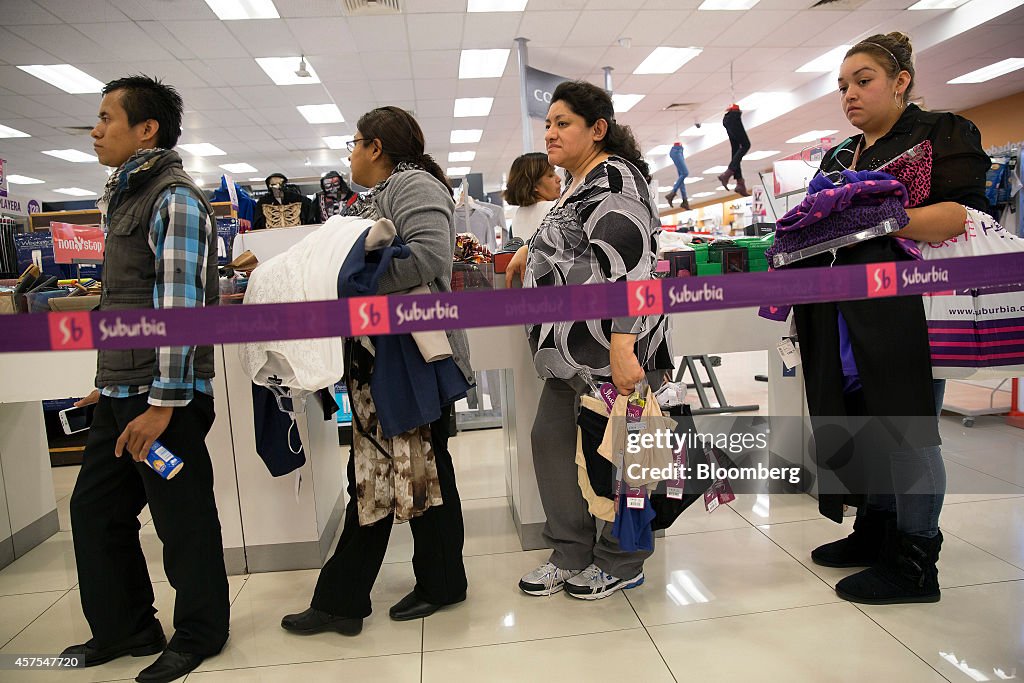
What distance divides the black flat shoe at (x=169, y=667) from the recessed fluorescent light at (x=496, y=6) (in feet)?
20.0

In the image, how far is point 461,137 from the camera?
11.8 meters

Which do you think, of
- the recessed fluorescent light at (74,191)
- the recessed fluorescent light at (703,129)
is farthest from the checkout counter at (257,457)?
the recessed fluorescent light at (74,191)

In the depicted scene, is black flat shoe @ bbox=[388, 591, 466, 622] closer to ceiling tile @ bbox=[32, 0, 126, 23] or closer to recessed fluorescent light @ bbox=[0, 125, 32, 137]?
ceiling tile @ bbox=[32, 0, 126, 23]

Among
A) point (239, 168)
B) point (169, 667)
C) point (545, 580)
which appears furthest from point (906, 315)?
point (239, 168)

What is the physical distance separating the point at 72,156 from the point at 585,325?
12.5 metres

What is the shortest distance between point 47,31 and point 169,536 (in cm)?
676

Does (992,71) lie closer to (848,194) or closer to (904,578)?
(848,194)

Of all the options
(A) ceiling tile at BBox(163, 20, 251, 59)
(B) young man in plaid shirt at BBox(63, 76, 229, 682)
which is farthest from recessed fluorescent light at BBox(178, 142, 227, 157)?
(B) young man in plaid shirt at BBox(63, 76, 229, 682)

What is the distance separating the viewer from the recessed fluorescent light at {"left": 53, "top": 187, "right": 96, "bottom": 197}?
44.9 feet

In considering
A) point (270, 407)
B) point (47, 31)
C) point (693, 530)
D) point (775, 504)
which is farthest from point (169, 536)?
point (47, 31)

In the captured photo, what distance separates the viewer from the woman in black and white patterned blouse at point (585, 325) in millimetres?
1776

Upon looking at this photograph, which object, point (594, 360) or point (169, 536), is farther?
point (594, 360)

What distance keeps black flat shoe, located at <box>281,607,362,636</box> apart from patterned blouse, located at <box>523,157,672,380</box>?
3.20ft

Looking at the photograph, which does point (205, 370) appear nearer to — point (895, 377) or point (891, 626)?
point (895, 377)
